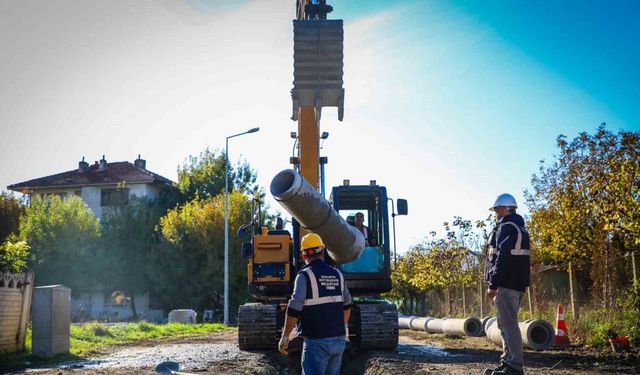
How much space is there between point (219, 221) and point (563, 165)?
75.9 ft

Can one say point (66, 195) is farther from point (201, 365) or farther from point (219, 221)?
point (201, 365)

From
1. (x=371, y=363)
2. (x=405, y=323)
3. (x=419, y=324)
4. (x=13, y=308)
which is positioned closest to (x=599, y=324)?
(x=371, y=363)

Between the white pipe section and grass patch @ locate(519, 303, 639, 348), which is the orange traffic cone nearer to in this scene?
grass patch @ locate(519, 303, 639, 348)

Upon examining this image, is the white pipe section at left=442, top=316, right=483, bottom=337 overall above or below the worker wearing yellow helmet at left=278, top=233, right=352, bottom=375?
below

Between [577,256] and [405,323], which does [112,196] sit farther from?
[577,256]

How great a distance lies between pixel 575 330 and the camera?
50.2ft

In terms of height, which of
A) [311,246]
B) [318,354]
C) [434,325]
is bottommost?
[434,325]

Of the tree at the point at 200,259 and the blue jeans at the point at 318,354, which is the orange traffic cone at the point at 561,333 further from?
the tree at the point at 200,259

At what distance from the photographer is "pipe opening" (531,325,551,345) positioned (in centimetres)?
1354

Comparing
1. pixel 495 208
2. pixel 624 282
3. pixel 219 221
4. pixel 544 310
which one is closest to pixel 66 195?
pixel 219 221

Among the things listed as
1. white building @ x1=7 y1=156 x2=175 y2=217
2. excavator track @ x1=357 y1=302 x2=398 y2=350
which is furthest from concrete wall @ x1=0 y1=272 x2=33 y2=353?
white building @ x1=7 y1=156 x2=175 y2=217

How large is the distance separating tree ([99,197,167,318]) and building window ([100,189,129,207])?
21.3 feet

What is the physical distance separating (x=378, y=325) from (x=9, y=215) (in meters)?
41.5

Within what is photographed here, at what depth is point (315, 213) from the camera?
675 cm
